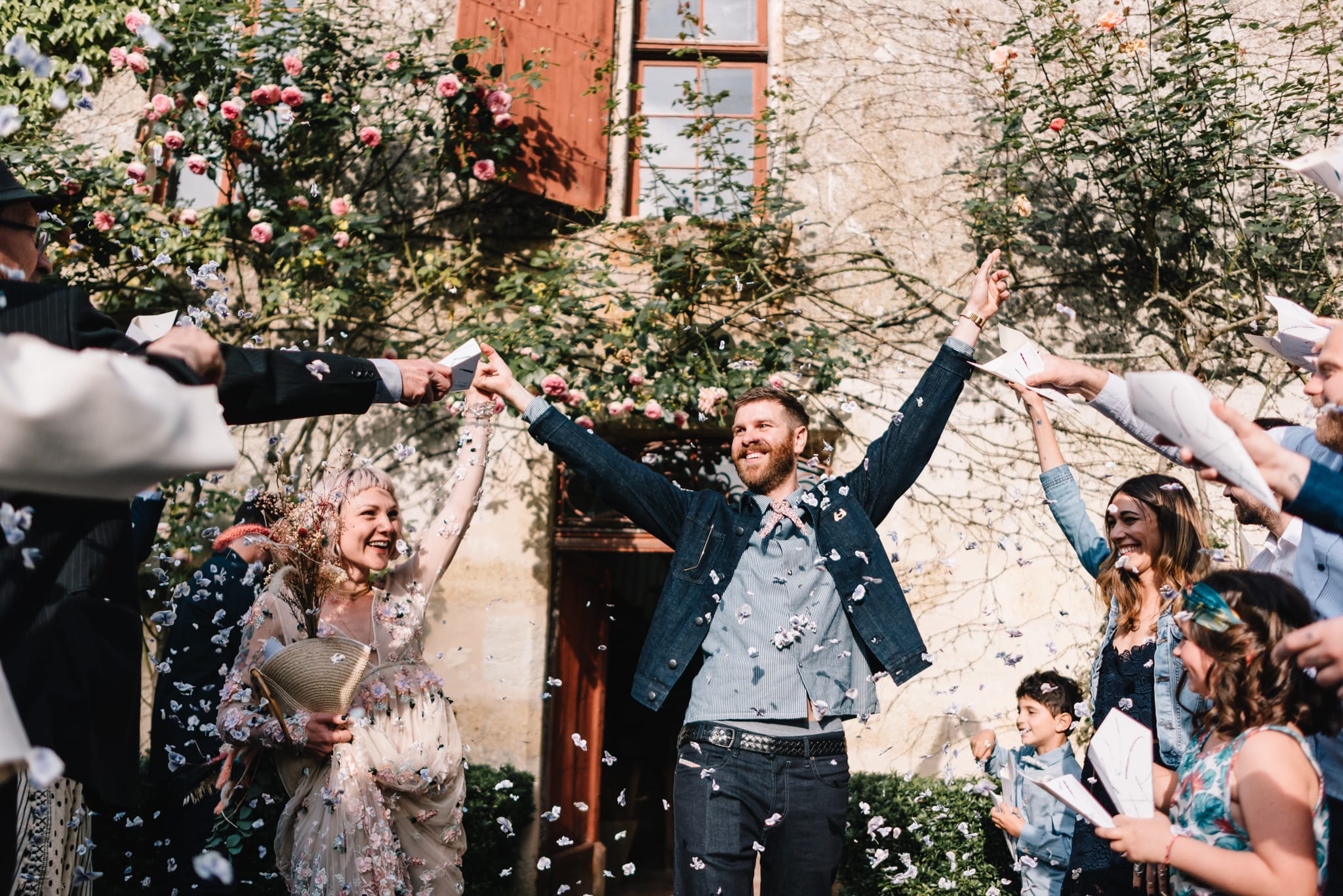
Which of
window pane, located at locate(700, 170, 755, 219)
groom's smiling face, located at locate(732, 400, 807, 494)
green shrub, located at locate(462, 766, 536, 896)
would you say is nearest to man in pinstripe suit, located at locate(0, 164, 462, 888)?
groom's smiling face, located at locate(732, 400, 807, 494)

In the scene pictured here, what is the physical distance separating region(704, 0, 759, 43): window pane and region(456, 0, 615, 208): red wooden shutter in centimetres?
62

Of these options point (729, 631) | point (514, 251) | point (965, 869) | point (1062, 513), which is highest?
point (514, 251)

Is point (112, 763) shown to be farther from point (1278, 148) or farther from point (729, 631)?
point (1278, 148)

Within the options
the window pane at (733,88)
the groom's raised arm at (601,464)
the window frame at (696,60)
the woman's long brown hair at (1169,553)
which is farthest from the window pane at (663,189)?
the woman's long brown hair at (1169,553)

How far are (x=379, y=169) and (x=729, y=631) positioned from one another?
4080mm

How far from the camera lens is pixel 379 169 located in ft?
20.0

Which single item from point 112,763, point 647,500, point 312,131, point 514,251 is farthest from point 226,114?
point 112,763

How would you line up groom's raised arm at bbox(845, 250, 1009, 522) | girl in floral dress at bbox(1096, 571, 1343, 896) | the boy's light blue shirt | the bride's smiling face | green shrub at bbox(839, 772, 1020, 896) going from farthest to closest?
green shrub at bbox(839, 772, 1020, 896)
the boy's light blue shirt
the bride's smiling face
groom's raised arm at bbox(845, 250, 1009, 522)
girl in floral dress at bbox(1096, 571, 1343, 896)

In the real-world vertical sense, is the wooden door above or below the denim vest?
below

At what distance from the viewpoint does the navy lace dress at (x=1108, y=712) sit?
299cm

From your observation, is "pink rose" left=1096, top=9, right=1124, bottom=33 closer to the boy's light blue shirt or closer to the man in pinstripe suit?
the boy's light blue shirt

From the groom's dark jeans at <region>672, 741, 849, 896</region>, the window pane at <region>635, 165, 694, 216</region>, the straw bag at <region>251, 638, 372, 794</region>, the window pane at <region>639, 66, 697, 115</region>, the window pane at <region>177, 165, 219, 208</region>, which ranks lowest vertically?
the groom's dark jeans at <region>672, 741, 849, 896</region>

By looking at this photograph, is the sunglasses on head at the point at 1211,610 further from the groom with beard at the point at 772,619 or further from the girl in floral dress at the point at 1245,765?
the groom with beard at the point at 772,619

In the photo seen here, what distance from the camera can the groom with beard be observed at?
9.60ft
